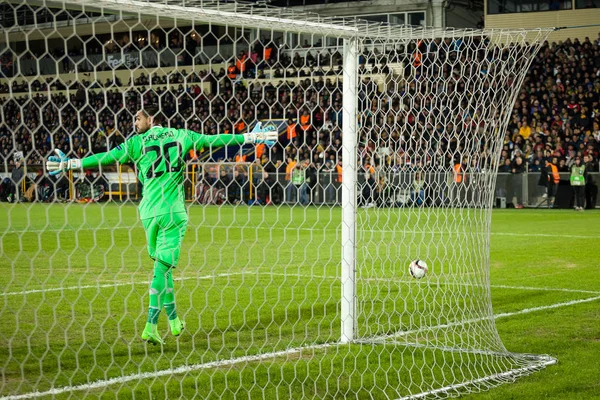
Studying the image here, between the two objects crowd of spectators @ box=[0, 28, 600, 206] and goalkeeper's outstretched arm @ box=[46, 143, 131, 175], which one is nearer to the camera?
goalkeeper's outstretched arm @ box=[46, 143, 131, 175]

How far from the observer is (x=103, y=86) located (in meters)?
4.96

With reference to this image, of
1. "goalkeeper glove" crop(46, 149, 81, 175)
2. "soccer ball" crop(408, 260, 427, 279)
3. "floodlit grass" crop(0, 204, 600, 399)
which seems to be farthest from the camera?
"soccer ball" crop(408, 260, 427, 279)

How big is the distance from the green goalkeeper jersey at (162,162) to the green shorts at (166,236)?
0.20 ft

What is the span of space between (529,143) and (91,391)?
78.7 feet

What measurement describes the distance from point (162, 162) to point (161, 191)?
Result: 0.22 metres

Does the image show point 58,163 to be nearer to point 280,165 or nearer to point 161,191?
point 161,191

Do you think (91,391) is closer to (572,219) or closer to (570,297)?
(570,297)

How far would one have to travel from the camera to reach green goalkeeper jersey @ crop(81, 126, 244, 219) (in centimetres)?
639

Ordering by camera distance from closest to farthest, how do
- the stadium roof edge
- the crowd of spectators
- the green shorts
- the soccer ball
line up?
the stadium roof edge < the crowd of spectators < the green shorts < the soccer ball

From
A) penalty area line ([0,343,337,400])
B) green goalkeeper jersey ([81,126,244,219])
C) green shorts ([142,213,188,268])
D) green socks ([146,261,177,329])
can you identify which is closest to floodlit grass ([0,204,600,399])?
penalty area line ([0,343,337,400])

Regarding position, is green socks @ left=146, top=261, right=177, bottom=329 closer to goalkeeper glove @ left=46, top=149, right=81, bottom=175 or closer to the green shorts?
the green shorts

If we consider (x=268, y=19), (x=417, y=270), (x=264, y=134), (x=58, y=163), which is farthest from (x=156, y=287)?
(x=417, y=270)

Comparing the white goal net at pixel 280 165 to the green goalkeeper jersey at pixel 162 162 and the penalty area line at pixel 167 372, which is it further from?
the green goalkeeper jersey at pixel 162 162

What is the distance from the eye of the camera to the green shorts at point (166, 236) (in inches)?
262
